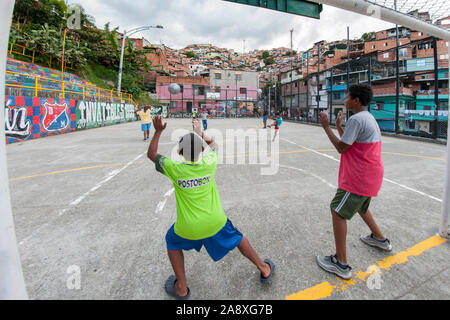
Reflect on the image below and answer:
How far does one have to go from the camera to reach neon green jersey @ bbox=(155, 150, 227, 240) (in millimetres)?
1916

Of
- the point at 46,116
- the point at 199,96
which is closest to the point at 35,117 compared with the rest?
the point at 46,116

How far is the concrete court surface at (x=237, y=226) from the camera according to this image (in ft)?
7.27

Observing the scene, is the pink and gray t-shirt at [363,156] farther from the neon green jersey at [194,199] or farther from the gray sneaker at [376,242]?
the neon green jersey at [194,199]

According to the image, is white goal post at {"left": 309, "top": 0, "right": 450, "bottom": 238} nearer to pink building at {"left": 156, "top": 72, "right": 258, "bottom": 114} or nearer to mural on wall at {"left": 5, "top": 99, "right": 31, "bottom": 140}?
mural on wall at {"left": 5, "top": 99, "right": 31, "bottom": 140}

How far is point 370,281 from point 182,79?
1907 inches

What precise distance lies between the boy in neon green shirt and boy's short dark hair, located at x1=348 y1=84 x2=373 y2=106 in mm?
1668

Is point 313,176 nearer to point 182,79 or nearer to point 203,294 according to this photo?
point 203,294

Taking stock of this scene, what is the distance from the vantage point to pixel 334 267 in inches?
94.1

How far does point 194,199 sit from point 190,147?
45cm

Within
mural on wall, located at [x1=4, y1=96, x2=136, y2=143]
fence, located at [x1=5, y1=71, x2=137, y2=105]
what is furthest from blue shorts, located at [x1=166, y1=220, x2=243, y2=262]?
fence, located at [x1=5, y1=71, x2=137, y2=105]

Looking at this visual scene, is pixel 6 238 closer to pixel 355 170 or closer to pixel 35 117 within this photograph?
pixel 355 170

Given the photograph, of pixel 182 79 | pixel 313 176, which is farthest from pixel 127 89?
pixel 313 176

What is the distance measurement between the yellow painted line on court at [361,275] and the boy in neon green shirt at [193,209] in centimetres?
68

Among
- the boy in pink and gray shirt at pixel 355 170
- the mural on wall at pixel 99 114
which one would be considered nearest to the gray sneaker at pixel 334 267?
the boy in pink and gray shirt at pixel 355 170
